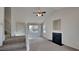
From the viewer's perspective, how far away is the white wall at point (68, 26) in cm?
211

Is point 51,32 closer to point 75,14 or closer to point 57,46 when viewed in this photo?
point 57,46

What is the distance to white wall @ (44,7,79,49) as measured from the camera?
2107 mm

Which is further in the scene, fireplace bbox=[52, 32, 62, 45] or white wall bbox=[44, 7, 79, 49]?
fireplace bbox=[52, 32, 62, 45]

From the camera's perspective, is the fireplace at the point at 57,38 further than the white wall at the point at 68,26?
Yes

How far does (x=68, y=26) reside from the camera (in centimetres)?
223

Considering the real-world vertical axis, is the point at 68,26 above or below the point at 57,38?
above
